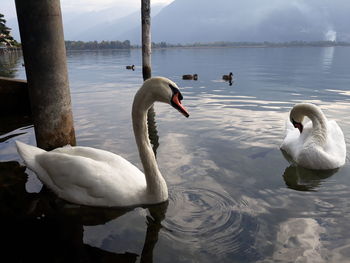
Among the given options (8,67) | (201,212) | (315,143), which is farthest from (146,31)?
(8,67)

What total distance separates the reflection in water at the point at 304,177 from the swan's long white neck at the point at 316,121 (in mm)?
688

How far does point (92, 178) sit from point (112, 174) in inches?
11.1

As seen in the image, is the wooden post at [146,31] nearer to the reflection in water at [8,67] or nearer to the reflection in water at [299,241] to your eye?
the reflection in water at [8,67]

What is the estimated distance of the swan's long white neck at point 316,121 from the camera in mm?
6725

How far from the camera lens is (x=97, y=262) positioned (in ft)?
11.8

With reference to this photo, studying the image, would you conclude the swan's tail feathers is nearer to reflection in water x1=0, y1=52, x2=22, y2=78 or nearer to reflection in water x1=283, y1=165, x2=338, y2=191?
reflection in water x1=283, y1=165, x2=338, y2=191

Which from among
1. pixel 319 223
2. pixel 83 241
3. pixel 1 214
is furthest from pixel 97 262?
pixel 319 223

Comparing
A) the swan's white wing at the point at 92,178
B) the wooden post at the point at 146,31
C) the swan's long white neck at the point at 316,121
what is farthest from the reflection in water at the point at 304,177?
the wooden post at the point at 146,31

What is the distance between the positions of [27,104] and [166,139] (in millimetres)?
4775

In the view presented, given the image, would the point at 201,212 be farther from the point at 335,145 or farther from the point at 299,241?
the point at 335,145

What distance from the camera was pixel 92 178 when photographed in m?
4.52

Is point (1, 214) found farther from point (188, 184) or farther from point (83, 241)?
point (188, 184)

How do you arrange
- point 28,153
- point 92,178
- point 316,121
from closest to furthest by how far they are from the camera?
1. point 92,178
2. point 28,153
3. point 316,121

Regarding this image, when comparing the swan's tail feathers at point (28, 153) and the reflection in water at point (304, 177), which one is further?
the reflection in water at point (304, 177)
